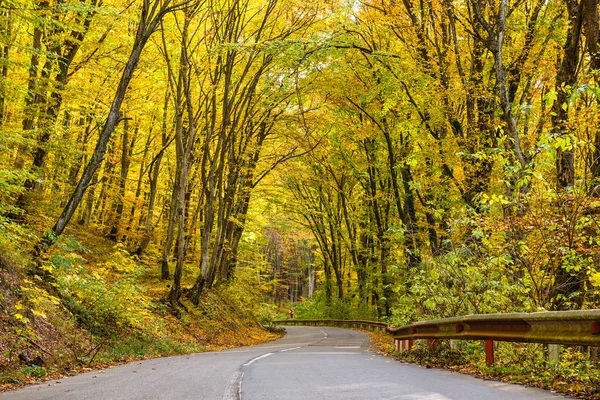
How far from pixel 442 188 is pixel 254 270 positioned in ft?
68.8

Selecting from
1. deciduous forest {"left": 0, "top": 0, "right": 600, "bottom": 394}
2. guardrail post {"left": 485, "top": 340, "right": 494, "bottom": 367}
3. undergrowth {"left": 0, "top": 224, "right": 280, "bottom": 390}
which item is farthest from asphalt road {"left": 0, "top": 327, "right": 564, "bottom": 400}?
deciduous forest {"left": 0, "top": 0, "right": 600, "bottom": 394}

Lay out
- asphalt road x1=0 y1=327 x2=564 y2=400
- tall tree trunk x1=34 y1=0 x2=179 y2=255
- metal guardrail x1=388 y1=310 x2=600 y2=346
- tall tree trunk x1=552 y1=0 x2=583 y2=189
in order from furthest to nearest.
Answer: tall tree trunk x1=34 y1=0 x2=179 y2=255
tall tree trunk x1=552 y1=0 x2=583 y2=189
asphalt road x1=0 y1=327 x2=564 y2=400
metal guardrail x1=388 y1=310 x2=600 y2=346

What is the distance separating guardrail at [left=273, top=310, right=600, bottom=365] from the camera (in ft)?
17.2

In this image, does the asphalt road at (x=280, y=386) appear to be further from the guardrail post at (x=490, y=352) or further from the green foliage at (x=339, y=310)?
the green foliage at (x=339, y=310)

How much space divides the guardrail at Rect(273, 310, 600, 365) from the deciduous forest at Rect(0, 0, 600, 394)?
2.73 ft

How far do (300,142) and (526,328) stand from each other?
811 inches

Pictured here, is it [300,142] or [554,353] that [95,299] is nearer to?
[554,353]

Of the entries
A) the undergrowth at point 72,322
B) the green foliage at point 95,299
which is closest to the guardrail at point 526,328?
the undergrowth at point 72,322

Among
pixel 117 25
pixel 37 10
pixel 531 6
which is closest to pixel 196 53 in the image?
pixel 117 25

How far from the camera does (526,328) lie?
6367mm

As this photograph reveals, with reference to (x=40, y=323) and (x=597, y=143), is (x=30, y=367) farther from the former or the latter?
(x=597, y=143)

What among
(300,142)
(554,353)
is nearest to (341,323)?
(300,142)

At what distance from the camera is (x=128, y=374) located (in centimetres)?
912

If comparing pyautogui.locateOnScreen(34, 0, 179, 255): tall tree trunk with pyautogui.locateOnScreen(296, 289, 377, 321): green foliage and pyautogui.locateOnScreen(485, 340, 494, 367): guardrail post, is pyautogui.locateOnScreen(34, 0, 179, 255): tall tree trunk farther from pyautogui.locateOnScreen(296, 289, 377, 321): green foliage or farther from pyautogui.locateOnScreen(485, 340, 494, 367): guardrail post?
pyautogui.locateOnScreen(296, 289, 377, 321): green foliage
